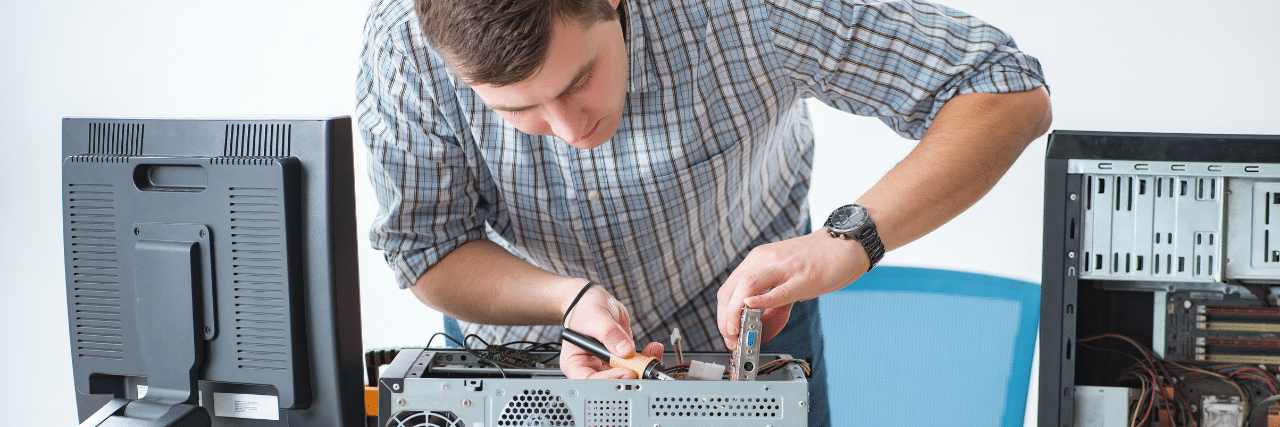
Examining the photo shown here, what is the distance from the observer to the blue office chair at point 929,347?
1367 mm

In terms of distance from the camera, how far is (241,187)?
2.66 feet

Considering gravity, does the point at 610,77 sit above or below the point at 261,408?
above

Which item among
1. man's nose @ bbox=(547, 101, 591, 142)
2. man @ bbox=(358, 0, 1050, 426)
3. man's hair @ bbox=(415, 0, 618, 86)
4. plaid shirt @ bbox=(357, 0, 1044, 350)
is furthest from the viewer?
plaid shirt @ bbox=(357, 0, 1044, 350)

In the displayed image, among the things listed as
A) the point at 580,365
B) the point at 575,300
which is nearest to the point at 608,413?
the point at 580,365

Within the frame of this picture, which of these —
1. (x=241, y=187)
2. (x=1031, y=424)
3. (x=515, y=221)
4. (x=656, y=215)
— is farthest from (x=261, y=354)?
(x=1031, y=424)

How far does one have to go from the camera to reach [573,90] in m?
0.82

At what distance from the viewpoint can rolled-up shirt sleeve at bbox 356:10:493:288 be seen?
3.32ft

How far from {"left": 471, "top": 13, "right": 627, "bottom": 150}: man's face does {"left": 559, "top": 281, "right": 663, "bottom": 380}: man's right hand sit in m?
0.18

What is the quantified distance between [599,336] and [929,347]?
0.77m

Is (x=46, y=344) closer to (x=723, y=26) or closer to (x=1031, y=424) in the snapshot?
(x=723, y=26)

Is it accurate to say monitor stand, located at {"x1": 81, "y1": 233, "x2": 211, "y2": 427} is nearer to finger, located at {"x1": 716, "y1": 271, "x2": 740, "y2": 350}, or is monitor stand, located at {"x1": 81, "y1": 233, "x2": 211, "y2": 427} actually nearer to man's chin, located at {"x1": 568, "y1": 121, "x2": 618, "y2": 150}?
man's chin, located at {"x1": 568, "y1": 121, "x2": 618, "y2": 150}

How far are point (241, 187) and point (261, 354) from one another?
169 millimetres

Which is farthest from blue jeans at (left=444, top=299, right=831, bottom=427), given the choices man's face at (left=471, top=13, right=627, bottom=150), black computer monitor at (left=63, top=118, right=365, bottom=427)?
black computer monitor at (left=63, top=118, right=365, bottom=427)

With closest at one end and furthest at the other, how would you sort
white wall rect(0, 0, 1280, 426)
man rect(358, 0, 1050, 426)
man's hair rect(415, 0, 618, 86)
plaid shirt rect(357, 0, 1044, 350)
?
man's hair rect(415, 0, 618, 86), man rect(358, 0, 1050, 426), plaid shirt rect(357, 0, 1044, 350), white wall rect(0, 0, 1280, 426)
